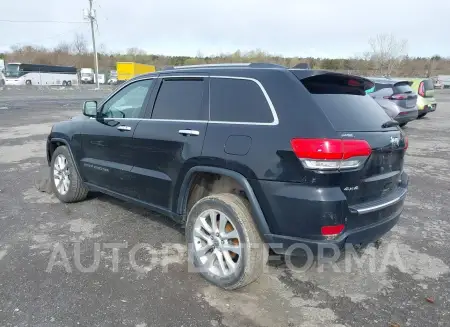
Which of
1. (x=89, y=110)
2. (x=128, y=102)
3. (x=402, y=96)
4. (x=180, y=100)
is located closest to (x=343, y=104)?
(x=180, y=100)

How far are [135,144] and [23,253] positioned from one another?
59.0 inches

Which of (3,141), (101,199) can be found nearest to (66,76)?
(3,141)

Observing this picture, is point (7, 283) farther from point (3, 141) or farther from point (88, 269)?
point (3, 141)

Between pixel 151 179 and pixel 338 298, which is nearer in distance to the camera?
pixel 338 298

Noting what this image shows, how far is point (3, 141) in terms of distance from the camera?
31.6ft

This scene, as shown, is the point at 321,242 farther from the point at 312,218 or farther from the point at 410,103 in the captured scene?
the point at 410,103

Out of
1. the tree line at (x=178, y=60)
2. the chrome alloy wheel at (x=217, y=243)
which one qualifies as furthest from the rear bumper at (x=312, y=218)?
the tree line at (x=178, y=60)

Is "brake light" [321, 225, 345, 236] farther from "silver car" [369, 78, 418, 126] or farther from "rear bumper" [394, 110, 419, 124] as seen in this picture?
"rear bumper" [394, 110, 419, 124]

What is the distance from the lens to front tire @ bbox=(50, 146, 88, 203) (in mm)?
4785

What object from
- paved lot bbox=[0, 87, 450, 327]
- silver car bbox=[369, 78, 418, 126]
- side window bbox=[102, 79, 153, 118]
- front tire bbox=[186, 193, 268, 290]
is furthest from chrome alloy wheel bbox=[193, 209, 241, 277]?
silver car bbox=[369, 78, 418, 126]

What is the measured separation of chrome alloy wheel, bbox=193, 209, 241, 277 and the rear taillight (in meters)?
0.82

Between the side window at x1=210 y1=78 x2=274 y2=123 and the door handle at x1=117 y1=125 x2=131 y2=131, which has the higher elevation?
the side window at x1=210 y1=78 x2=274 y2=123

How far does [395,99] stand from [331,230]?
9486mm

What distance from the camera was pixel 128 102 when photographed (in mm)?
4172
